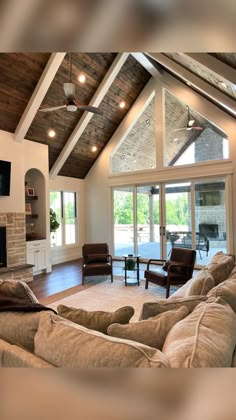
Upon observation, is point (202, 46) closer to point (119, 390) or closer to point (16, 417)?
point (119, 390)

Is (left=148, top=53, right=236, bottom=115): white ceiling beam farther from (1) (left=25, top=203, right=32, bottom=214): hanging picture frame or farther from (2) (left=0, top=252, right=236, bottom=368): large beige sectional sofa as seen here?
(1) (left=25, top=203, right=32, bottom=214): hanging picture frame

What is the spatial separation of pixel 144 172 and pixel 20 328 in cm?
622

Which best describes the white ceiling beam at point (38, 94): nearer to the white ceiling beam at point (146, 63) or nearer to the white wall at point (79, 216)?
the white ceiling beam at point (146, 63)

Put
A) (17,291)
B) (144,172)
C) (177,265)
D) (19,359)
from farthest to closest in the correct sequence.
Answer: (144,172) → (177,265) → (17,291) → (19,359)

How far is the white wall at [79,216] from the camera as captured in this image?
7547 millimetres

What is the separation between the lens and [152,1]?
576 millimetres

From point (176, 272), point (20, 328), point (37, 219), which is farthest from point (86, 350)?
point (37, 219)

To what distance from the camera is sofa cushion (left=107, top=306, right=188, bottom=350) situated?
50.8 inches

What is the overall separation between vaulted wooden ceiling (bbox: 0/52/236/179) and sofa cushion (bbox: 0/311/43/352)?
3.56 metres

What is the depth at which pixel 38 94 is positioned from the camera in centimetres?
508

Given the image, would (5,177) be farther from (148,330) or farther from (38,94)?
(148,330)

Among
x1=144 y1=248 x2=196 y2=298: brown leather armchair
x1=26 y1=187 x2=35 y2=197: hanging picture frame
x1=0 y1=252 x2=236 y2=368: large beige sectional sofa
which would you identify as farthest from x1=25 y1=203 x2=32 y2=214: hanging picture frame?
x1=0 y1=252 x2=236 y2=368: large beige sectional sofa

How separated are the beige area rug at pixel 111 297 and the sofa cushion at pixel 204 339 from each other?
2.47 m

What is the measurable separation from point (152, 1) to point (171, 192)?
21.3ft
